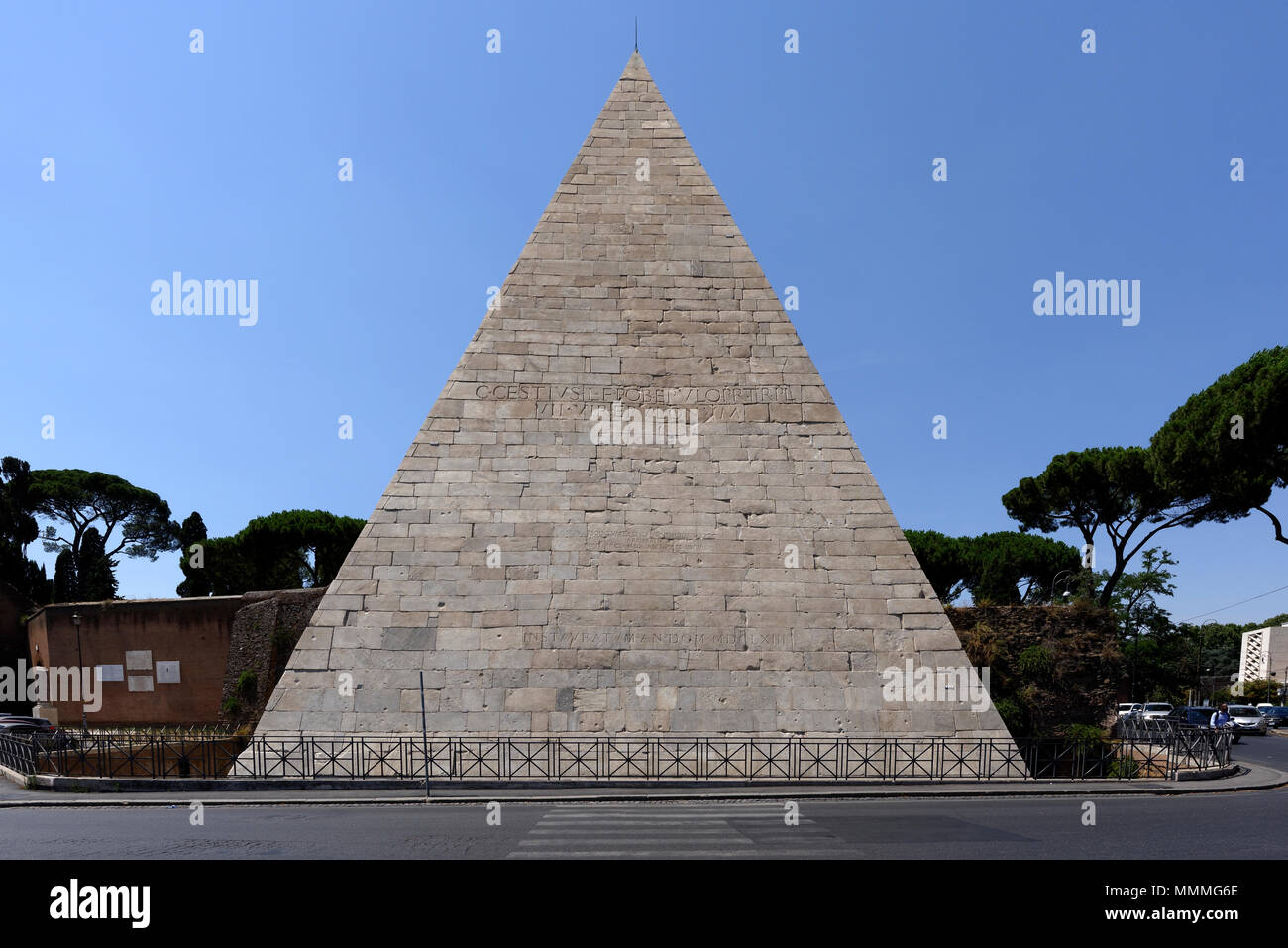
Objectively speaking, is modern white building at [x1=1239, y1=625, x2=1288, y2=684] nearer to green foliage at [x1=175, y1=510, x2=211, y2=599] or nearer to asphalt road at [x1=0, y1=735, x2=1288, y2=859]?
asphalt road at [x1=0, y1=735, x2=1288, y2=859]

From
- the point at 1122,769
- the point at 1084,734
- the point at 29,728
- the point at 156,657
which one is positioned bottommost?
the point at 29,728

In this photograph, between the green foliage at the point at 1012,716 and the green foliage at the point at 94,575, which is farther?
the green foliage at the point at 94,575

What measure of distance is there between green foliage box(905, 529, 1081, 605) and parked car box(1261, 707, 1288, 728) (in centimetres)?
816

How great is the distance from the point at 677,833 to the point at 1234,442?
900 inches

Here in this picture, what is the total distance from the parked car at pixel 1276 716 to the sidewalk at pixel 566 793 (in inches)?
891

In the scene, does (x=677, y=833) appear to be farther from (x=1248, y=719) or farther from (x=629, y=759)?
(x=1248, y=719)

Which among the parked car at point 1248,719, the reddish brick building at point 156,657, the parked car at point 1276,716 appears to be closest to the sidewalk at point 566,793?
the reddish brick building at point 156,657

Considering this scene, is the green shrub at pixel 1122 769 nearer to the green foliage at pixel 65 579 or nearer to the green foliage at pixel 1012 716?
the green foliage at pixel 1012 716

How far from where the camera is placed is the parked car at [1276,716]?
96.0 feet

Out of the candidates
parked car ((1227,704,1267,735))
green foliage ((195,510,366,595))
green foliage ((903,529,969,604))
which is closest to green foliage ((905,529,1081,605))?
green foliage ((903,529,969,604))

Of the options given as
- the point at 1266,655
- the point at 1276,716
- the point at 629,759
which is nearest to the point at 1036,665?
the point at 629,759

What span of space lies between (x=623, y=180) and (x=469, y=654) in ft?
31.0

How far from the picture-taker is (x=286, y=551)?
3684 centimetres
